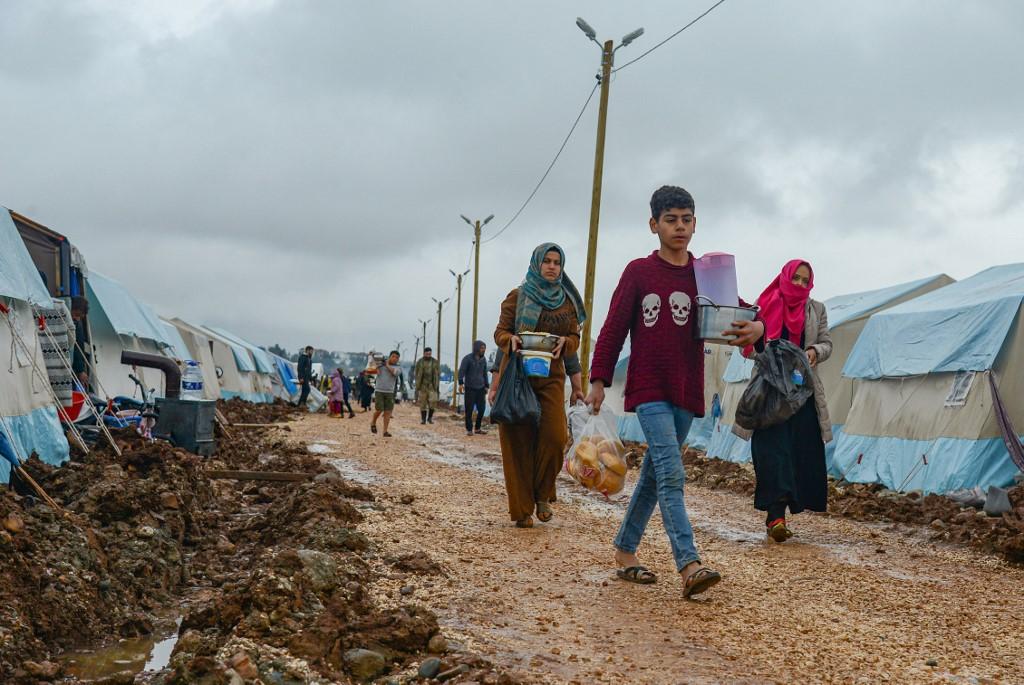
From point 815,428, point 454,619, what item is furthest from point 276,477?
point 454,619

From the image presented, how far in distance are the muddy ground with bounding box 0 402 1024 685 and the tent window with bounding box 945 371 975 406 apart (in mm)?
2668

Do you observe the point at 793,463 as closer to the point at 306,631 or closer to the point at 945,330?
the point at 306,631

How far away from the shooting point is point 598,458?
20.4 feet

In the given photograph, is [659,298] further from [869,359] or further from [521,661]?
[869,359]

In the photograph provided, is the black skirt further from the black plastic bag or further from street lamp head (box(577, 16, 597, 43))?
street lamp head (box(577, 16, 597, 43))

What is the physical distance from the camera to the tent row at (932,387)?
1005 cm

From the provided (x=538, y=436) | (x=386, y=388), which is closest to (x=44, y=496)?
(x=538, y=436)

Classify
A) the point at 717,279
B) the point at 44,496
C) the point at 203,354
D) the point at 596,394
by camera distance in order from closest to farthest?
the point at 717,279
the point at 596,394
the point at 44,496
the point at 203,354

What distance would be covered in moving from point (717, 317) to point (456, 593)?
5.88 feet

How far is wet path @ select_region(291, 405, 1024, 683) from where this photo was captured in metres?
3.61

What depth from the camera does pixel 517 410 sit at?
6.80m

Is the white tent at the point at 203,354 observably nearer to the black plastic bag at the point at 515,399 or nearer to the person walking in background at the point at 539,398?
the person walking in background at the point at 539,398

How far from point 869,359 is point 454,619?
1005cm

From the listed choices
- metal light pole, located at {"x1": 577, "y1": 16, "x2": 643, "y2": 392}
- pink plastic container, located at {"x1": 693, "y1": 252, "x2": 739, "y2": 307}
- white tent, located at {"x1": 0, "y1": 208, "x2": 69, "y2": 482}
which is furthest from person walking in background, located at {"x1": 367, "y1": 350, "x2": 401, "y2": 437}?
pink plastic container, located at {"x1": 693, "y1": 252, "x2": 739, "y2": 307}
